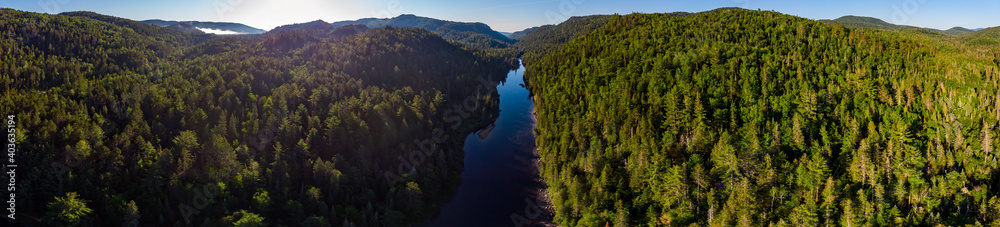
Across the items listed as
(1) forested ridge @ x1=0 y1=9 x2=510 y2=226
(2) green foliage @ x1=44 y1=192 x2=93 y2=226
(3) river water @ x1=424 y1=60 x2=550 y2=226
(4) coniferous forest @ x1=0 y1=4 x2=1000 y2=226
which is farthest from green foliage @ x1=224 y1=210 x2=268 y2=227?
(3) river water @ x1=424 y1=60 x2=550 y2=226

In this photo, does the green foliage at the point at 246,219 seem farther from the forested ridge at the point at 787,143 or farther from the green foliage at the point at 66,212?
the forested ridge at the point at 787,143

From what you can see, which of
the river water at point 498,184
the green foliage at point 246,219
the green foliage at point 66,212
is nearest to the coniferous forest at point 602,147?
the green foliage at point 66,212

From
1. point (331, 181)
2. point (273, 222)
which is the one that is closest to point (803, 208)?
point (331, 181)

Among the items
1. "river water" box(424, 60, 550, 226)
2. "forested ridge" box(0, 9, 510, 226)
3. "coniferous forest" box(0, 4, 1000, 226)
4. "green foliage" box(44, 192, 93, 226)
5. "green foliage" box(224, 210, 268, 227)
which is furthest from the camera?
"river water" box(424, 60, 550, 226)

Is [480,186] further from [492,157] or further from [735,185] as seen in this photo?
[735,185]

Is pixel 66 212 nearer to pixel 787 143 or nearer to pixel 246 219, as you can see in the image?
pixel 246 219

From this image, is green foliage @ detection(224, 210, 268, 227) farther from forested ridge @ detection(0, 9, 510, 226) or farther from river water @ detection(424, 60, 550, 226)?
river water @ detection(424, 60, 550, 226)
